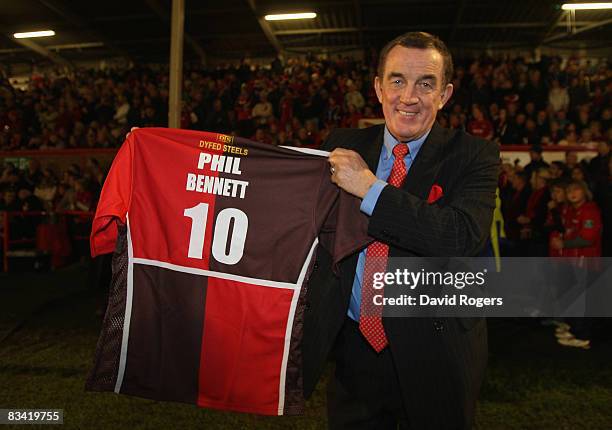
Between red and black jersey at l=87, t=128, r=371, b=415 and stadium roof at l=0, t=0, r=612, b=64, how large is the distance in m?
13.4

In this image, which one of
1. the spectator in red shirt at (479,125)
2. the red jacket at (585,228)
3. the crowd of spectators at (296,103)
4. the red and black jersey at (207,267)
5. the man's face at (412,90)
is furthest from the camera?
the crowd of spectators at (296,103)

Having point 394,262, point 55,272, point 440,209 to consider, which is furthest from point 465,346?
point 55,272

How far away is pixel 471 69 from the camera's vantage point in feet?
42.1

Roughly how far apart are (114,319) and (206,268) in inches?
16.5

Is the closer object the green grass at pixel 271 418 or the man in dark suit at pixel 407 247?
the man in dark suit at pixel 407 247

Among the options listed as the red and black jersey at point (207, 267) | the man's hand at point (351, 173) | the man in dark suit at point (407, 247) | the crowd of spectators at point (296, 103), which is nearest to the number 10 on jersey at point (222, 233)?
the red and black jersey at point (207, 267)

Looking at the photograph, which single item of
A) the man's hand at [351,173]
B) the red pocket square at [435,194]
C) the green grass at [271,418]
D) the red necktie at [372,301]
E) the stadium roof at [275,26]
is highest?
the stadium roof at [275,26]

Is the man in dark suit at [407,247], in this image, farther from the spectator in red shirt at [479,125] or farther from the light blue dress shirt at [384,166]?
the spectator in red shirt at [479,125]

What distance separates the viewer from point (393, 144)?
1.79m

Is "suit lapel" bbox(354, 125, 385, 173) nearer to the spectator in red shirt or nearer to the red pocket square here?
the red pocket square

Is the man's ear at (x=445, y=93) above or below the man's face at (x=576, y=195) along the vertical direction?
above

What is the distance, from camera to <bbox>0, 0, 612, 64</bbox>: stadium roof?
14.7 meters

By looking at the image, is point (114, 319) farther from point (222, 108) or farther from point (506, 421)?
point (222, 108)

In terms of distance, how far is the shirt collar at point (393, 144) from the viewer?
5.85 ft
